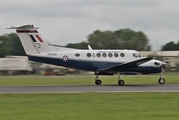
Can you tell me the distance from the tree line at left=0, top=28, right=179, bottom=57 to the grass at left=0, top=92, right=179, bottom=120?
94360 mm

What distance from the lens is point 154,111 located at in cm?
1669

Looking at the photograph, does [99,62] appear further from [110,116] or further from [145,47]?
[145,47]

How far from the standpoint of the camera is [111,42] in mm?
120188

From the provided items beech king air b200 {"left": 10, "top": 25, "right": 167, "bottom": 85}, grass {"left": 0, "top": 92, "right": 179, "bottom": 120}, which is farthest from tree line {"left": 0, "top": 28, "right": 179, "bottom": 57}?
grass {"left": 0, "top": 92, "right": 179, "bottom": 120}

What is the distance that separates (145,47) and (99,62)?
98685 mm

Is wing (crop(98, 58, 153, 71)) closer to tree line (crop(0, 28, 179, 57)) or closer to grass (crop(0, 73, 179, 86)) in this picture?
grass (crop(0, 73, 179, 86))

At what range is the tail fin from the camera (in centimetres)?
3347

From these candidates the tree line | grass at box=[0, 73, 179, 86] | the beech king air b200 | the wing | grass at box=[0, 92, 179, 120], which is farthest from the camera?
the tree line

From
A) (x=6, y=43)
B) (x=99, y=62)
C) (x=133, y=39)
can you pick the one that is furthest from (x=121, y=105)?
(x=6, y=43)

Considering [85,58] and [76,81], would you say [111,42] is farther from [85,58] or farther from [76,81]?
[85,58]

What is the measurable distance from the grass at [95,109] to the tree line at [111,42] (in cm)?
9436

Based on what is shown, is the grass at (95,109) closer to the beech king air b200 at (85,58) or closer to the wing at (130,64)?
the wing at (130,64)

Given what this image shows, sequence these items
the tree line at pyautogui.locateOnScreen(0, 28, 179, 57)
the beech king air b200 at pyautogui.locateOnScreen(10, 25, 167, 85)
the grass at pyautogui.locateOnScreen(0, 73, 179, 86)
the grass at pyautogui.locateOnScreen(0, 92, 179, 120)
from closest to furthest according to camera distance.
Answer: the grass at pyautogui.locateOnScreen(0, 92, 179, 120)
the beech king air b200 at pyautogui.locateOnScreen(10, 25, 167, 85)
the grass at pyautogui.locateOnScreen(0, 73, 179, 86)
the tree line at pyautogui.locateOnScreen(0, 28, 179, 57)

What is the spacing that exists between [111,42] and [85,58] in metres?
86.6
